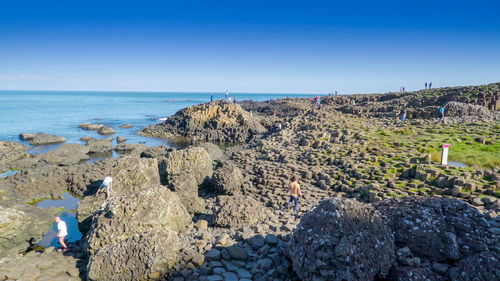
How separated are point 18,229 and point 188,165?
9.17 m

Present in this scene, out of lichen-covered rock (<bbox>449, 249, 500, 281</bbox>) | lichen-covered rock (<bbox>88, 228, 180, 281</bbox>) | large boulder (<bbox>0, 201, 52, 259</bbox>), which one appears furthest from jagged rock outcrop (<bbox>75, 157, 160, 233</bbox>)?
lichen-covered rock (<bbox>449, 249, 500, 281</bbox>)

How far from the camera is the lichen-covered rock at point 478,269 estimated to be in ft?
18.1

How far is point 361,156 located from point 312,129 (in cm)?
1168

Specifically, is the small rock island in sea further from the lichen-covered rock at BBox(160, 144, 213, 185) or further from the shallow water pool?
the shallow water pool

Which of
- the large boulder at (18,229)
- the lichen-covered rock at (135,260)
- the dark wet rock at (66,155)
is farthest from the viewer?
the dark wet rock at (66,155)

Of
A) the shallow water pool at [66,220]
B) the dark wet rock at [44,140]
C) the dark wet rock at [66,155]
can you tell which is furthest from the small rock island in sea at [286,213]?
the dark wet rock at [44,140]

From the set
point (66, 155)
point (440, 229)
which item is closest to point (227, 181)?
point (440, 229)

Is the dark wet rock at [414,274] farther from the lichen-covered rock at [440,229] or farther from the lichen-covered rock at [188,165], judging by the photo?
the lichen-covered rock at [188,165]

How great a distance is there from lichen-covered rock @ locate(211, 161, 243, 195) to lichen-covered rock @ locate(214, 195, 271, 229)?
13.3 ft

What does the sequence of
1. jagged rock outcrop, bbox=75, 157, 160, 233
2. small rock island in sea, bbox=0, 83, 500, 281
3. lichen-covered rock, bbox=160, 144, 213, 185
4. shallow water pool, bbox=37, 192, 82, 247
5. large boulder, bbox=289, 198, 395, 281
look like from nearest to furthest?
1. large boulder, bbox=289, 198, 395, 281
2. small rock island in sea, bbox=0, 83, 500, 281
3. shallow water pool, bbox=37, 192, 82, 247
4. jagged rock outcrop, bbox=75, 157, 160, 233
5. lichen-covered rock, bbox=160, 144, 213, 185

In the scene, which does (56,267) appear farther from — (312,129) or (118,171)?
(312,129)

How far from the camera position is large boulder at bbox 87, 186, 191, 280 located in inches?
337

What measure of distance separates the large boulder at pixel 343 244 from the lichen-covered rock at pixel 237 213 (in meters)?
5.05

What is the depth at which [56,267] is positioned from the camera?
966cm
